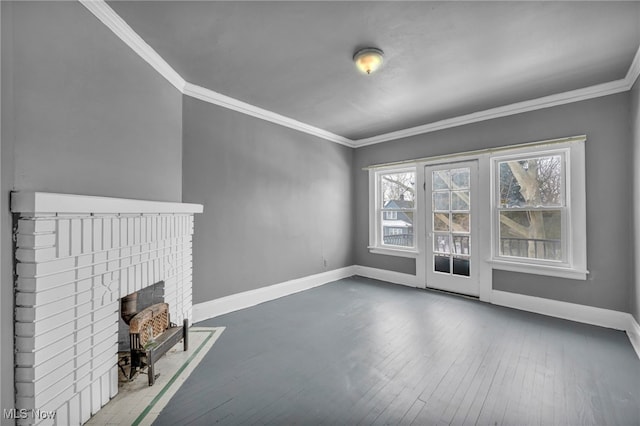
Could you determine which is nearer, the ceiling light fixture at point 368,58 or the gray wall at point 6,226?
the gray wall at point 6,226

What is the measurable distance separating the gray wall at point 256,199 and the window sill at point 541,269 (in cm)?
A: 257

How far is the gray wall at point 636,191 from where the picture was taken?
268 centimetres

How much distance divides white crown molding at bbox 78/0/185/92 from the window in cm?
367

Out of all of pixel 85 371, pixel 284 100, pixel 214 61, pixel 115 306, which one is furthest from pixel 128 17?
pixel 85 371

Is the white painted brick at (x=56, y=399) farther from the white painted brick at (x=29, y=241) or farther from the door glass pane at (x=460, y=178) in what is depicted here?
the door glass pane at (x=460, y=178)

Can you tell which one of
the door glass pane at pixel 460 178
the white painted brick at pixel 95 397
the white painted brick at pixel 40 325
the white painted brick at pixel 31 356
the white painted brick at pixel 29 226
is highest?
the door glass pane at pixel 460 178

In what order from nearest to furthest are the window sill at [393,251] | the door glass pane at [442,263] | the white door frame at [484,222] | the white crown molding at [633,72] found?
the white crown molding at [633,72] → the white door frame at [484,222] → the door glass pane at [442,263] → the window sill at [393,251]

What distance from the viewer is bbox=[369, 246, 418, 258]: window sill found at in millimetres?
4719

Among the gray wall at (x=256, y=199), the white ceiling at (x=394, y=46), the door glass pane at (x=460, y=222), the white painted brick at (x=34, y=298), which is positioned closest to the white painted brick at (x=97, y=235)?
the white painted brick at (x=34, y=298)

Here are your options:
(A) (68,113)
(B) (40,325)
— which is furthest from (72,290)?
(A) (68,113)

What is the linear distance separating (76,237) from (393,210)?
14.6 feet

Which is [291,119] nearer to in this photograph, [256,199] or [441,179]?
[256,199]

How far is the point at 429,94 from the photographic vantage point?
3.38 metres

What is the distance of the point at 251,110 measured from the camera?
375cm
